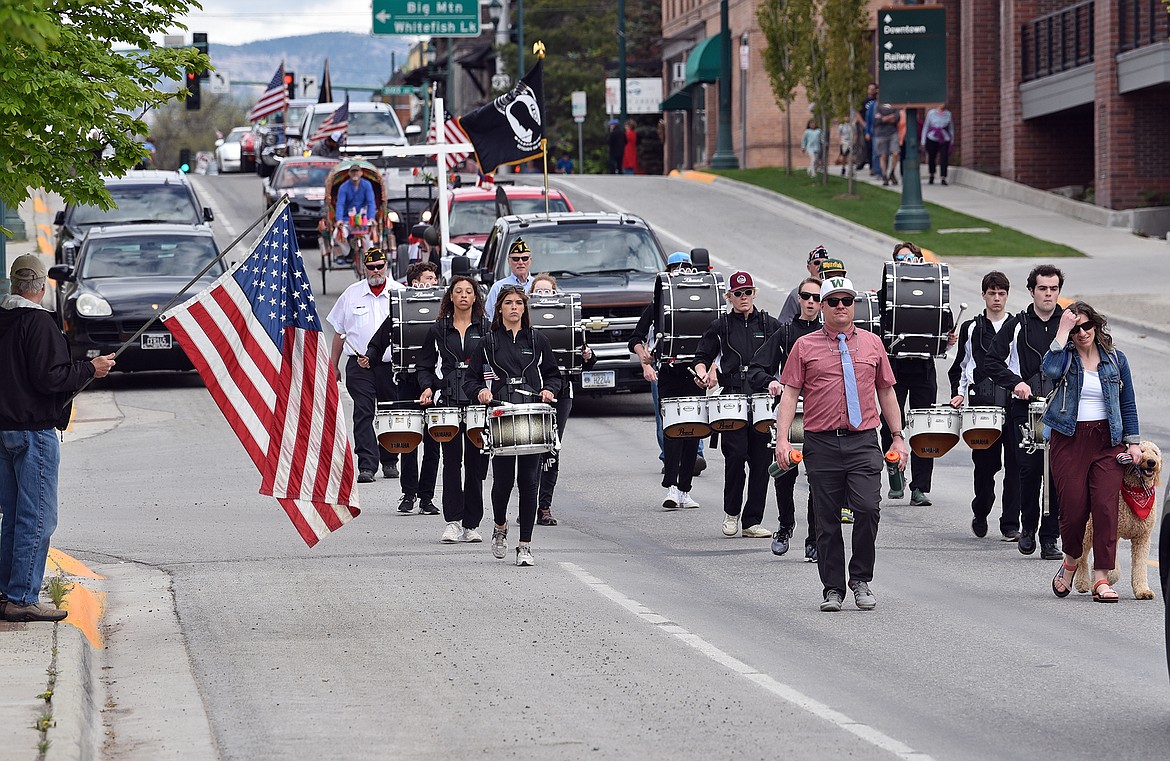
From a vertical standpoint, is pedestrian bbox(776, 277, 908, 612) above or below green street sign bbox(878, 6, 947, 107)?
below

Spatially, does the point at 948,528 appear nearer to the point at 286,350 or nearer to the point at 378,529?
the point at 378,529

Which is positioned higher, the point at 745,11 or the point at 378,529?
the point at 745,11

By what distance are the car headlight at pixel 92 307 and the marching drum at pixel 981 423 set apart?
12.3 metres

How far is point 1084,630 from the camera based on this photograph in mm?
9914

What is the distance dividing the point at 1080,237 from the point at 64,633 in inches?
1085

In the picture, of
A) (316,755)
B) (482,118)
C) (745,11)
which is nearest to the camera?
(316,755)

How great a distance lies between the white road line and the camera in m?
7.49

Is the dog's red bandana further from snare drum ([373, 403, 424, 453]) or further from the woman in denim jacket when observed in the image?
snare drum ([373, 403, 424, 453])

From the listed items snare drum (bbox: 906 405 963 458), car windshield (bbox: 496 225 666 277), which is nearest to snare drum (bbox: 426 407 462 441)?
snare drum (bbox: 906 405 963 458)

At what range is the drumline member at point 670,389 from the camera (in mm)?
14164

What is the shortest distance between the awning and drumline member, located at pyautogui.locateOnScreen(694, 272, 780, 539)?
44.2 meters

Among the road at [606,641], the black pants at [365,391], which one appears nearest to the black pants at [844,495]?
the road at [606,641]

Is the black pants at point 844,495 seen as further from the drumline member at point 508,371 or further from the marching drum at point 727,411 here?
the drumline member at point 508,371

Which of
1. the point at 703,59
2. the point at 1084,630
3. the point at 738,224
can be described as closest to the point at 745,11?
the point at 703,59
